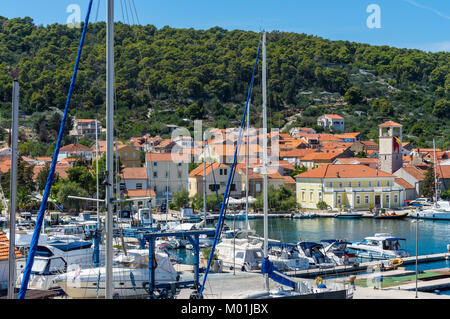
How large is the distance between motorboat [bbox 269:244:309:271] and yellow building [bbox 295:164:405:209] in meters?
22.6

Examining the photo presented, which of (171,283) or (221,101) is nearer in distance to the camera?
(171,283)

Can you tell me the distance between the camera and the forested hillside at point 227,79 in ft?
250

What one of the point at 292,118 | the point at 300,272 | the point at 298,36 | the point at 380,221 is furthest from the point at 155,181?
the point at 298,36

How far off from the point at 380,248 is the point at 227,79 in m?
76.1

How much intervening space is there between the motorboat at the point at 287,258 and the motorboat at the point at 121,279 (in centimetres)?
707

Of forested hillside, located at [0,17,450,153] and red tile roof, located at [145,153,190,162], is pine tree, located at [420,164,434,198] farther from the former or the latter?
forested hillside, located at [0,17,450,153]

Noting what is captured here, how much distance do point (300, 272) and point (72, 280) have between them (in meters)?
8.69

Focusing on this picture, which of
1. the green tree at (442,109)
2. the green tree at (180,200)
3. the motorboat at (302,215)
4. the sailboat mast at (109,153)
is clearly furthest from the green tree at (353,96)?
the sailboat mast at (109,153)

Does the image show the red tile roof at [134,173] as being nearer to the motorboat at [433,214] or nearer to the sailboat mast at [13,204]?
the motorboat at [433,214]

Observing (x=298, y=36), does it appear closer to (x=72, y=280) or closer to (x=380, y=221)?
(x=380, y=221)

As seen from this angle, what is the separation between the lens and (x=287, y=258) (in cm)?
1945
